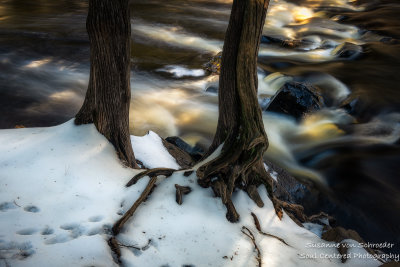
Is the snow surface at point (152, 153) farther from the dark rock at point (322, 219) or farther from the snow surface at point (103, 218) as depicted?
Answer: the dark rock at point (322, 219)

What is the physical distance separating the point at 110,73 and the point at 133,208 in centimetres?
132

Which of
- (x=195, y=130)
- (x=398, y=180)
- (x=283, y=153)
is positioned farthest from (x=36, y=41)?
(x=398, y=180)

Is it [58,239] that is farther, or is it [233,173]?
[233,173]

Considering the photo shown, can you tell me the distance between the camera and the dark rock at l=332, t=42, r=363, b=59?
1100 cm

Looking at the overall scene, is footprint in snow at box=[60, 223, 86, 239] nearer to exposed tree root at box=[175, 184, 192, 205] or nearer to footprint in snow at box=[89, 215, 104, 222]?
footprint in snow at box=[89, 215, 104, 222]

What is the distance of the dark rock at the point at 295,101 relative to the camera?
7757mm

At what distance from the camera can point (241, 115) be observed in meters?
3.22

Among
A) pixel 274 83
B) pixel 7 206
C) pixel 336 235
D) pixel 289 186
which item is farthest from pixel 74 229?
pixel 274 83

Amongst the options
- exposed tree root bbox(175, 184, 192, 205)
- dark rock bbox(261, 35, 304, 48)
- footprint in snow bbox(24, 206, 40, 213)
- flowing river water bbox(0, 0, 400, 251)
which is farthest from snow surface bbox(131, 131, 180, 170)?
dark rock bbox(261, 35, 304, 48)

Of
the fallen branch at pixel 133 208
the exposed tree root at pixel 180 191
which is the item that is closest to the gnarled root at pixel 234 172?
the exposed tree root at pixel 180 191

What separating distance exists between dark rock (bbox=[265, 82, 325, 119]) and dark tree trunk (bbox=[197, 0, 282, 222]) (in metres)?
4.72

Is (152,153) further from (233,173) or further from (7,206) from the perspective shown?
(7,206)

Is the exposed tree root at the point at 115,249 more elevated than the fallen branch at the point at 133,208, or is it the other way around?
the fallen branch at the point at 133,208

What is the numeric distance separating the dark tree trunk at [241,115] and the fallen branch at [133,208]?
1.44ft
